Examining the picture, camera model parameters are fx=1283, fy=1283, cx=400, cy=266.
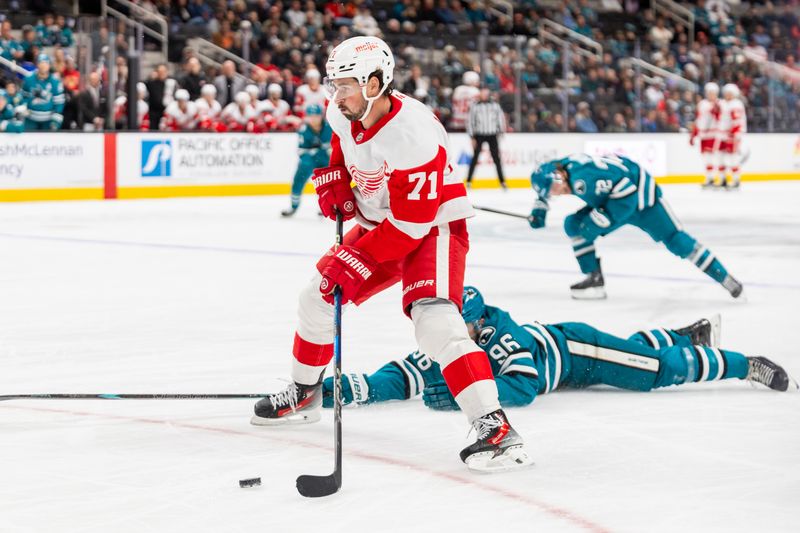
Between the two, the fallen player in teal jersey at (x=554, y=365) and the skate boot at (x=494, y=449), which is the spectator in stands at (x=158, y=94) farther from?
the skate boot at (x=494, y=449)

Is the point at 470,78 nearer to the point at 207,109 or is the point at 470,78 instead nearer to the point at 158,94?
the point at 207,109

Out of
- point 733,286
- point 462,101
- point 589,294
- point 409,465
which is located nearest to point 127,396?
point 409,465

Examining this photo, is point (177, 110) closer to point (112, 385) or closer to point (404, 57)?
point (404, 57)

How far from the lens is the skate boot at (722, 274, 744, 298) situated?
628cm

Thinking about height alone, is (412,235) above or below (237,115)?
below

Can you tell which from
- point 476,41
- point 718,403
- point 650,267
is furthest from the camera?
point 476,41

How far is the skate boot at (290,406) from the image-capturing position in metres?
3.53

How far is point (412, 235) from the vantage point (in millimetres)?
3127

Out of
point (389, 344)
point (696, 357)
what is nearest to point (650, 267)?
point (389, 344)

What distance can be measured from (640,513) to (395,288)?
3913 mm

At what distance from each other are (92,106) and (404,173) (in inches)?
422

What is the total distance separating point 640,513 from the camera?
2.71 m

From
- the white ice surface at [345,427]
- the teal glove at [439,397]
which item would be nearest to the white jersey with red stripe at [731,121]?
the white ice surface at [345,427]

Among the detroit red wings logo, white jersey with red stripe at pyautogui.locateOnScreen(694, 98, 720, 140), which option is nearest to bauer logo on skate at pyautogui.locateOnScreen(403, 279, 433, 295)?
the detroit red wings logo
